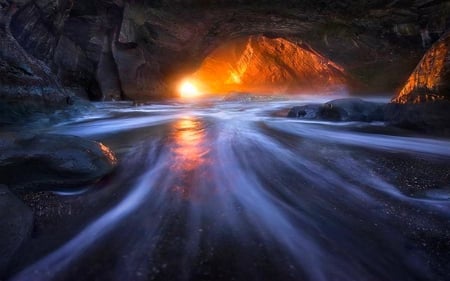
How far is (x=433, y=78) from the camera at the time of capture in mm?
5074

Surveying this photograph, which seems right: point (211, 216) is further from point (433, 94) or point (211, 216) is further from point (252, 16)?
point (252, 16)

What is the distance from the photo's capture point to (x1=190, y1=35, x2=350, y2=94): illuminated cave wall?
1455 cm

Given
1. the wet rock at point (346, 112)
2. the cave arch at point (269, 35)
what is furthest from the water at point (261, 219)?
the cave arch at point (269, 35)

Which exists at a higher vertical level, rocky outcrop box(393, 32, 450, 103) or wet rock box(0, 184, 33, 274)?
rocky outcrop box(393, 32, 450, 103)

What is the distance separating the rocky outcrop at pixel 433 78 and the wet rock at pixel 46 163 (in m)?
4.92

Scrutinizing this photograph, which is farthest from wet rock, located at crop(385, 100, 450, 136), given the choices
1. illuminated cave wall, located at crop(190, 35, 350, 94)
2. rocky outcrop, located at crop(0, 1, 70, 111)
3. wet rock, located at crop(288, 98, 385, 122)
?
illuminated cave wall, located at crop(190, 35, 350, 94)

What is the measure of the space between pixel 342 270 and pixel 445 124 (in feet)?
14.1

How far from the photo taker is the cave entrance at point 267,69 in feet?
47.6

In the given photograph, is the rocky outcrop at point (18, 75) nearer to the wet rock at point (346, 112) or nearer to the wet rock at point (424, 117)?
the wet rock at point (346, 112)

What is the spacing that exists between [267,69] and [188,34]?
8.32 meters

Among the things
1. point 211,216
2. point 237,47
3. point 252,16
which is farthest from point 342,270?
point 237,47

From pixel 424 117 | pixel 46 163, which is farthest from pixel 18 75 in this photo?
pixel 424 117

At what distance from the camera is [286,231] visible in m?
1.99

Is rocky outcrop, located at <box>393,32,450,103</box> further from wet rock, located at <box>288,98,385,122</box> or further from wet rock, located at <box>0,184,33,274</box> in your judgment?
wet rock, located at <box>0,184,33,274</box>
